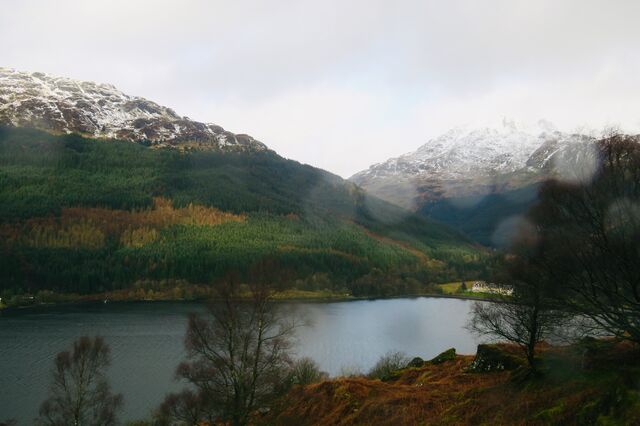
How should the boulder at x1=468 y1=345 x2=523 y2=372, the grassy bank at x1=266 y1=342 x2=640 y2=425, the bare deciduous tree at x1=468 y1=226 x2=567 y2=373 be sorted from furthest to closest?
the boulder at x1=468 y1=345 x2=523 y2=372 < the bare deciduous tree at x1=468 y1=226 x2=567 y2=373 < the grassy bank at x1=266 y1=342 x2=640 y2=425

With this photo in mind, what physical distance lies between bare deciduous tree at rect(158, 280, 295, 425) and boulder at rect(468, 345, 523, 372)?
10393 millimetres

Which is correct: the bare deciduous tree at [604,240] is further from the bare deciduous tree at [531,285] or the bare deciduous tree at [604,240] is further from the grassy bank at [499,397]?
the grassy bank at [499,397]

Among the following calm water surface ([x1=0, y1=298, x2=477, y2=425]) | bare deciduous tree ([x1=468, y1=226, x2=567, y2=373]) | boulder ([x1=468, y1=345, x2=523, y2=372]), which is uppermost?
bare deciduous tree ([x1=468, y1=226, x2=567, y2=373])

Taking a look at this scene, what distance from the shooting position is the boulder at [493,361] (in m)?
24.1

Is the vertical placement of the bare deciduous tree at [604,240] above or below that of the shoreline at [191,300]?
above

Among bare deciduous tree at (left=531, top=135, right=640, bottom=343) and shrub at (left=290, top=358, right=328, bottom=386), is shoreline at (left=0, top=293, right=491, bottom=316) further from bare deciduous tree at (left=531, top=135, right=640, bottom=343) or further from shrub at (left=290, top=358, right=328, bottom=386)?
bare deciduous tree at (left=531, top=135, right=640, bottom=343)

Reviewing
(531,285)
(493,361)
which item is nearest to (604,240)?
(531,285)

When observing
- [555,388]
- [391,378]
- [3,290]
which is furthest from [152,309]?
[555,388]

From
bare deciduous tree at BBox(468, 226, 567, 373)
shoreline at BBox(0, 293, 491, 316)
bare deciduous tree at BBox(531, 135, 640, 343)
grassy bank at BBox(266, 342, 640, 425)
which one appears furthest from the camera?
shoreline at BBox(0, 293, 491, 316)

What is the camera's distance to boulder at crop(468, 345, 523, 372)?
79.1 feet

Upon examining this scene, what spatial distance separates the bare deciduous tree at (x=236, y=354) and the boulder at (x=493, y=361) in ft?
34.1

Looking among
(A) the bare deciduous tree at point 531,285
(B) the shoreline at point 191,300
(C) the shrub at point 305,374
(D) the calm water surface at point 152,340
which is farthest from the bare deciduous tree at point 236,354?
(B) the shoreline at point 191,300

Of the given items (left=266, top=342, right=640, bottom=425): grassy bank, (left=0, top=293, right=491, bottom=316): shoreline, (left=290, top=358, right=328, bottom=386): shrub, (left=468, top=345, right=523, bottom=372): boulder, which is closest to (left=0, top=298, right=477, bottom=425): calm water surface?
(left=290, top=358, right=328, bottom=386): shrub

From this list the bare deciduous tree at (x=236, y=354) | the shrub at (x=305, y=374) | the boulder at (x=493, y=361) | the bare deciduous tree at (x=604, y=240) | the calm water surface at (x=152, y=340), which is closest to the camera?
the bare deciduous tree at (x=604, y=240)
